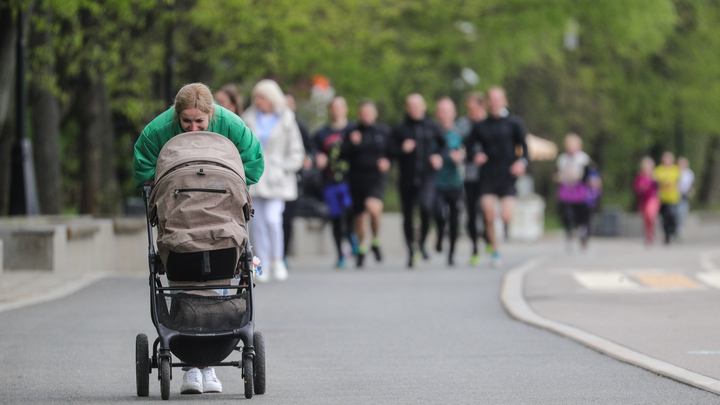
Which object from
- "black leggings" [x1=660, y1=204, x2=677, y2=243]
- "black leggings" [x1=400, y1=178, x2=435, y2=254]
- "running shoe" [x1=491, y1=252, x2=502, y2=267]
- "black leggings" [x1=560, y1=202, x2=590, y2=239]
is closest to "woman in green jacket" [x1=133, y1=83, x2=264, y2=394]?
"black leggings" [x1=400, y1=178, x2=435, y2=254]

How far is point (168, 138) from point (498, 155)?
9152 mm

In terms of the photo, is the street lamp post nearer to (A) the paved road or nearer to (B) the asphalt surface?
(A) the paved road

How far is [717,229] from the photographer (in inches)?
1560

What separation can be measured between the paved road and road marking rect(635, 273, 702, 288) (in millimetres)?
1851

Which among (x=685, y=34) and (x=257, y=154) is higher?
(x=685, y=34)

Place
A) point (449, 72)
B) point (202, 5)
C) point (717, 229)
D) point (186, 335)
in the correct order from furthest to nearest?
point (717, 229) < point (449, 72) < point (202, 5) < point (186, 335)

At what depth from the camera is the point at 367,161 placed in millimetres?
15328

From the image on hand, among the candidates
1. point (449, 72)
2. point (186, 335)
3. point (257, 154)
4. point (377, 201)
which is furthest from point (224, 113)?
point (449, 72)

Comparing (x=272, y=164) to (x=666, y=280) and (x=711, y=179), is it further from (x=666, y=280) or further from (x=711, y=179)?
(x=711, y=179)

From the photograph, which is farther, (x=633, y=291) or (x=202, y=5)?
(x=202, y=5)

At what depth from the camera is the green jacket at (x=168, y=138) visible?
Result: 6.38 meters

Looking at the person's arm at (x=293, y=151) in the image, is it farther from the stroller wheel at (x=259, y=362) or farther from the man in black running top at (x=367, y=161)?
the stroller wheel at (x=259, y=362)

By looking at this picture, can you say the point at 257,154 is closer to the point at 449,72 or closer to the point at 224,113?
the point at 224,113

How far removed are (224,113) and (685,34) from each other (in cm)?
3708
